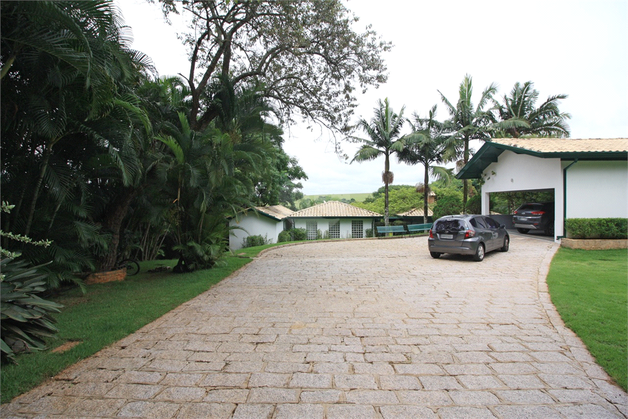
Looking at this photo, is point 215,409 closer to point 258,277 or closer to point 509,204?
point 258,277

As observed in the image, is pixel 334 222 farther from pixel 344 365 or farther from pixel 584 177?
pixel 344 365

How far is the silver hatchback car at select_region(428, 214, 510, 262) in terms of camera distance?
1127cm

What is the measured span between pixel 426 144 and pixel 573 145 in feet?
40.9

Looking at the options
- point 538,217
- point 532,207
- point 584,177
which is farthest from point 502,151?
point 584,177

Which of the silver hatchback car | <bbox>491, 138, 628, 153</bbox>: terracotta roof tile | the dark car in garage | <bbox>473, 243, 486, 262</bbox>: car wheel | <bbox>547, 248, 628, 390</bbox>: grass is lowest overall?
<bbox>547, 248, 628, 390</bbox>: grass

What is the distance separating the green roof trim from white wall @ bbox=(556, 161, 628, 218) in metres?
0.46

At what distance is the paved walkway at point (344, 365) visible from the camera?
3066mm

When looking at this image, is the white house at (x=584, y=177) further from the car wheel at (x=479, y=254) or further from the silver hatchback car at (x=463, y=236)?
the car wheel at (x=479, y=254)

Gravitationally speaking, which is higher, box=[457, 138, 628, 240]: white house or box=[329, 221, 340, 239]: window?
box=[457, 138, 628, 240]: white house

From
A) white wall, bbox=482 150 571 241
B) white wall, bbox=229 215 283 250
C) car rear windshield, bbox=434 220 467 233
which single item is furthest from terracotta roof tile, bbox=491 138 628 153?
white wall, bbox=229 215 283 250

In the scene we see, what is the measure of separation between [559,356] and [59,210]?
9.23 meters

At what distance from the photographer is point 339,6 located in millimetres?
10602

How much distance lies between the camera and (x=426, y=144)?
27.1 m

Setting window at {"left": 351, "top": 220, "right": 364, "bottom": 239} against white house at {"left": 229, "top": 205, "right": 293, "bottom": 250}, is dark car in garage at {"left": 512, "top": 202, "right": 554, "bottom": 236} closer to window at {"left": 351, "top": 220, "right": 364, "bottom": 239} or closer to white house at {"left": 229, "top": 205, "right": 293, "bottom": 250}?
white house at {"left": 229, "top": 205, "right": 293, "bottom": 250}
